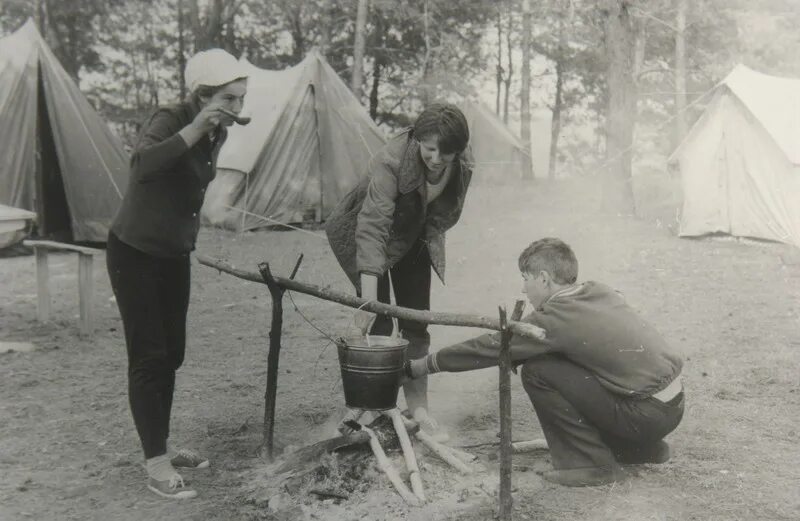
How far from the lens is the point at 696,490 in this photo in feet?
11.0

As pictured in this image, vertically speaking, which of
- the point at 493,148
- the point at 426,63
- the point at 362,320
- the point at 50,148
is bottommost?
the point at 362,320

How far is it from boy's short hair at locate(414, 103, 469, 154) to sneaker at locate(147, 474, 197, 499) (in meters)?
1.78

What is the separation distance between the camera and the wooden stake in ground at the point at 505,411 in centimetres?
289

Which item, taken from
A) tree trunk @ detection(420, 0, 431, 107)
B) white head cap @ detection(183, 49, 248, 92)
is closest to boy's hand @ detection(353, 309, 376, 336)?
white head cap @ detection(183, 49, 248, 92)

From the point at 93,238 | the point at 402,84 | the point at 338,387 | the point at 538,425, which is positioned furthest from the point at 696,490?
the point at 402,84

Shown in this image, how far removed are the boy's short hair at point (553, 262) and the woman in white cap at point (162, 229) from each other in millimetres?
1351

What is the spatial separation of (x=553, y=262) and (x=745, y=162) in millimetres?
9285

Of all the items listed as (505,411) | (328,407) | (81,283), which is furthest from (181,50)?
(505,411)

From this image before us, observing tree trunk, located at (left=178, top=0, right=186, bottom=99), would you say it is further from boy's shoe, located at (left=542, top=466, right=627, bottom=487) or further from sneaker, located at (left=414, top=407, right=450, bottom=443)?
boy's shoe, located at (left=542, top=466, right=627, bottom=487)

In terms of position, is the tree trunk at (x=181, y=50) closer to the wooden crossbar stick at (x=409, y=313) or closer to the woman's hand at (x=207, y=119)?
the wooden crossbar stick at (x=409, y=313)

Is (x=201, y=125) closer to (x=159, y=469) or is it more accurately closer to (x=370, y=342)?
(x=370, y=342)

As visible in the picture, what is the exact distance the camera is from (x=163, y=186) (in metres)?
3.18

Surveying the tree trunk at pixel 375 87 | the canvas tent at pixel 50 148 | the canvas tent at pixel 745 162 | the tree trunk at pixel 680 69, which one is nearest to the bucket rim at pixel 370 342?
the canvas tent at pixel 50 148

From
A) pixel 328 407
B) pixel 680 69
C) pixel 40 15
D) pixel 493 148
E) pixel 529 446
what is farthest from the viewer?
pixel 493 148
